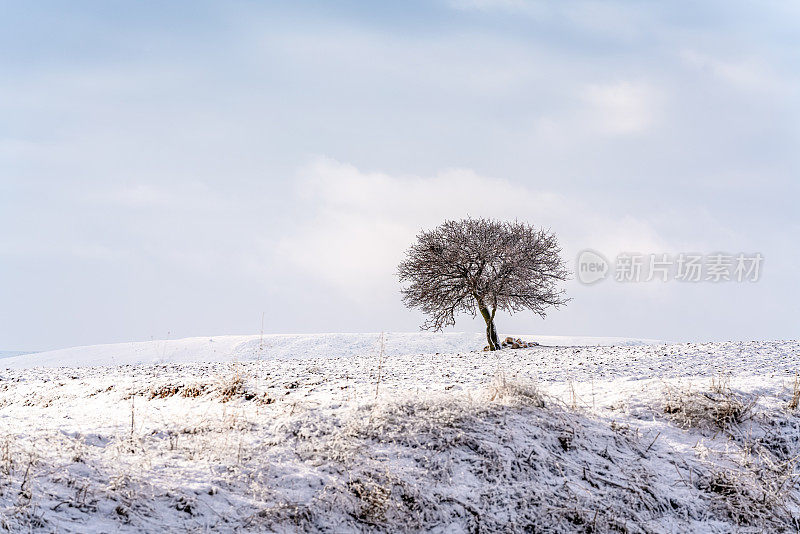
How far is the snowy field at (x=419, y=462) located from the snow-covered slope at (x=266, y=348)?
62.0 ft

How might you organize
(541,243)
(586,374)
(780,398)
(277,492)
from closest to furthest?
(277,492)
(780,398)
(586,374)
(541,243)

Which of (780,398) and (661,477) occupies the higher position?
(780,398)

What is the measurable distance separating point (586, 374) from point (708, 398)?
6007 mm

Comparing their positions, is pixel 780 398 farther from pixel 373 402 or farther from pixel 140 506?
pixel 140 506

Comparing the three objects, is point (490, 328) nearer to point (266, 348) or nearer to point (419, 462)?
point (266, 348)

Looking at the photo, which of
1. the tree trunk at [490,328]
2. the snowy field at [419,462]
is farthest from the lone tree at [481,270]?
the snowy field at [419,462]

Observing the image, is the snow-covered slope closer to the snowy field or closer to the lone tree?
the lone tree

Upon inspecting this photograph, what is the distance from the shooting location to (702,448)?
686 cm

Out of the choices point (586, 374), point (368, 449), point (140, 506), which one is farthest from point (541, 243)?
point (140, 506)

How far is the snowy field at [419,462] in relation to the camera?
470cm

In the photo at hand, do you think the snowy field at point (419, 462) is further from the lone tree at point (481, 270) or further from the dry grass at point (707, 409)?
the lone tree at point (481, 270)

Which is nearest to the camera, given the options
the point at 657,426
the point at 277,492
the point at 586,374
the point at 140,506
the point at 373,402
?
the point at 140,506

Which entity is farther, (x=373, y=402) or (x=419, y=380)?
(x=419, y=380)

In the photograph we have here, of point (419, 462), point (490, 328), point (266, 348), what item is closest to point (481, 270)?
point (490, 328)
